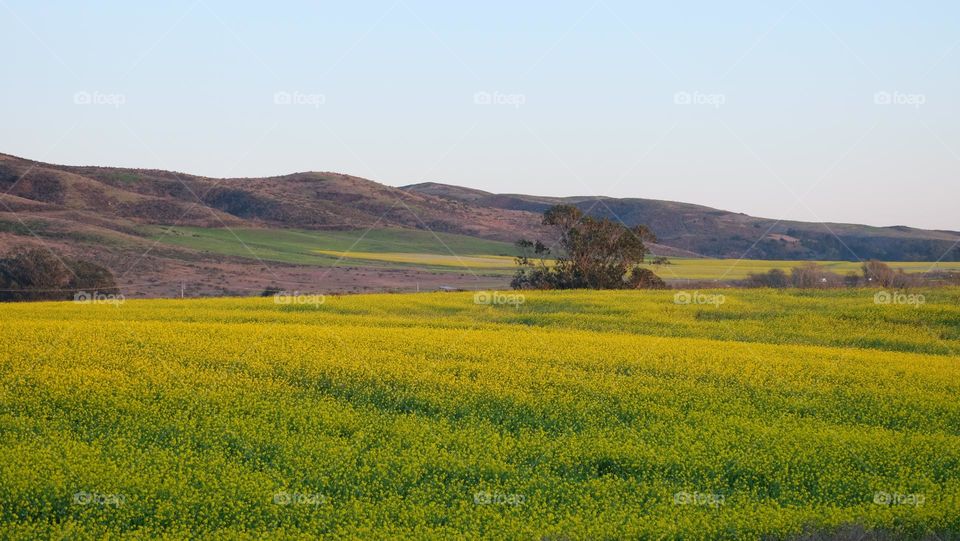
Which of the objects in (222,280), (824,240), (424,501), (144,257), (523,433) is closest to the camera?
(424,501)

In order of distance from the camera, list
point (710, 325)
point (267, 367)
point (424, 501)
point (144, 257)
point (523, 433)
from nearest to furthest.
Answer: point (424, 501) → point (523, 433) → point (267, 367) → point (710, 325) → point (144, 257)

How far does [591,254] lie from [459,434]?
115 ft

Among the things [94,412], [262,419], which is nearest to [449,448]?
[262,419]

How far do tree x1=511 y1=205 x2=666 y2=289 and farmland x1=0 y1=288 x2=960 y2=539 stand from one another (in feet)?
78.0

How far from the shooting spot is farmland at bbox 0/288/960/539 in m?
10.1

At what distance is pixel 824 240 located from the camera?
160m

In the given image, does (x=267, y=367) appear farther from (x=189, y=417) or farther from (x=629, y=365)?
(x=629, y=365)

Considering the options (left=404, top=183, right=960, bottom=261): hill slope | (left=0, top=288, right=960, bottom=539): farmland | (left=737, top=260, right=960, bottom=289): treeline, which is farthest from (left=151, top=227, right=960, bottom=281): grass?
(left=0, top=288, right=960, bottom=539): farmland

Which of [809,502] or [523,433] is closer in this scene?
[809,502]

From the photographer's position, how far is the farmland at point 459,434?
10094 millimetres

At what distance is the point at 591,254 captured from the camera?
1853 inches

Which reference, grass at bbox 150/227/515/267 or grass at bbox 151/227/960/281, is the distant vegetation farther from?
grass at bbox 150/227/515/267

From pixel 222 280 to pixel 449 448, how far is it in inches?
2420

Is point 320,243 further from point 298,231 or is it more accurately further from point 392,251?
point 298,231
